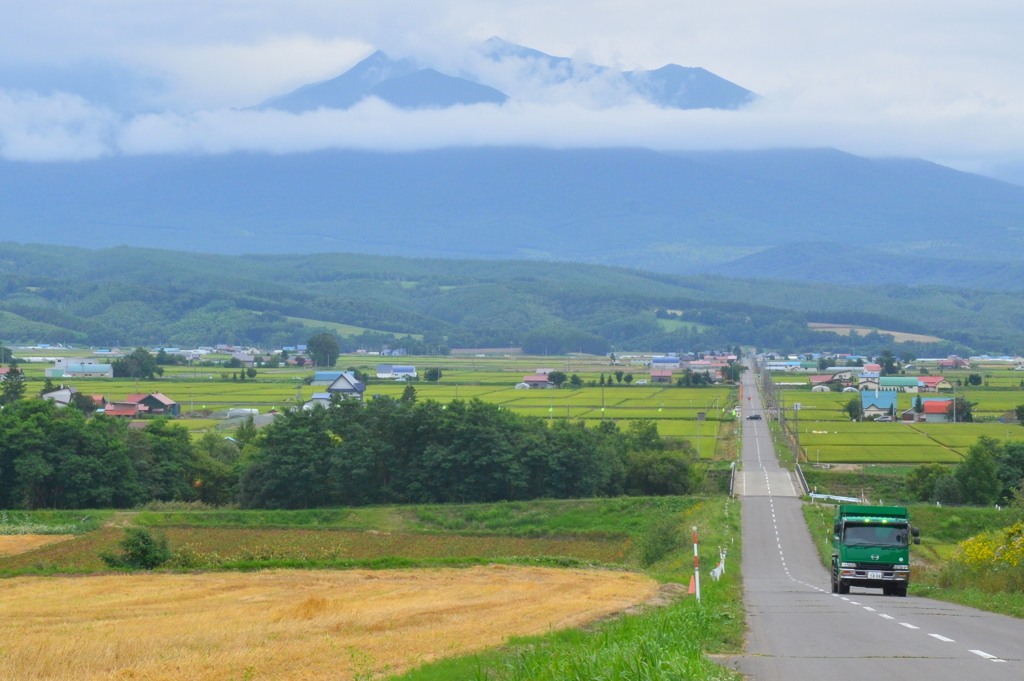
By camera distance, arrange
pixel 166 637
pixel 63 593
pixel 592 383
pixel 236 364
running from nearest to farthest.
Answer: pixel 166 637 → pixel 63 593 → pixel 592 383 → pixel 236 364

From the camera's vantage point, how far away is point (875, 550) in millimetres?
20844

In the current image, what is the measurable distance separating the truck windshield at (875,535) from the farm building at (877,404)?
57575 mm

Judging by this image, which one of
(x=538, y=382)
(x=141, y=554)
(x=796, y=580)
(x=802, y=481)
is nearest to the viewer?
(x=796, y=580)

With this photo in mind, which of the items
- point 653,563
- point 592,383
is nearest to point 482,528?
point 653,563

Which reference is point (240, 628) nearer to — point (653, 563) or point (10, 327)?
point (653, 563)

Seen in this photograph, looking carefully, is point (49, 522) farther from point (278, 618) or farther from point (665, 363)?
point (665, 363)

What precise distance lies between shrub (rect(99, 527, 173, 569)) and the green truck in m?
14.5

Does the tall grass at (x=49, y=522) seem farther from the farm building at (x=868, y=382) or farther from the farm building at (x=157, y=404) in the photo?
the farm building at (x=868, y=382)

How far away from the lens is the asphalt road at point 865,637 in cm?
1051

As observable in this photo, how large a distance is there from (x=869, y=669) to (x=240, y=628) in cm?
760

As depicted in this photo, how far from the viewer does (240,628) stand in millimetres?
14398

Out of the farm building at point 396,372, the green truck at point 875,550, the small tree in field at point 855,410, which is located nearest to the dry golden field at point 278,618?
the green truck at point 875,550

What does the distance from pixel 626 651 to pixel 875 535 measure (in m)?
12.0

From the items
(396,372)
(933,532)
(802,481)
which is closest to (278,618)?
(933,532)
